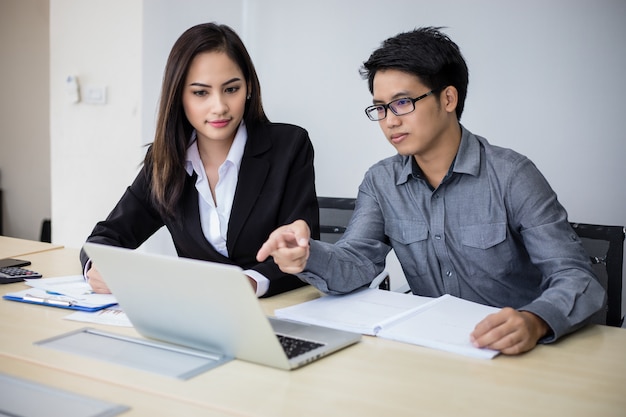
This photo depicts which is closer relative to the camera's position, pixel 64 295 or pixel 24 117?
pixel 64 295

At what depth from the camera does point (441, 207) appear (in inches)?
75.0

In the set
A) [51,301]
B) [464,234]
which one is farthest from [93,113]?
[464,234]

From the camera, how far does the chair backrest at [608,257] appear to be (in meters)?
1.92

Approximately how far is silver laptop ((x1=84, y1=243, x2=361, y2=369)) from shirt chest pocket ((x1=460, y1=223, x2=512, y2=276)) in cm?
58

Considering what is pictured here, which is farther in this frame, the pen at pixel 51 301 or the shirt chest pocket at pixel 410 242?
the shirt chest pocket at pixel 410 242

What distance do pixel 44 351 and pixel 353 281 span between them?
2.45ft

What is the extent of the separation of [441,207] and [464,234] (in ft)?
0.31

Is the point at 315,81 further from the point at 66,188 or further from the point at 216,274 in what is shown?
the point at 216,274

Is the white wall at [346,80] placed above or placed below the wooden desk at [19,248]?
above

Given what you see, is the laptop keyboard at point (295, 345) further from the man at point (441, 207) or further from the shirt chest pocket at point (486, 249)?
the shirt chest pocket at point (486, 249)

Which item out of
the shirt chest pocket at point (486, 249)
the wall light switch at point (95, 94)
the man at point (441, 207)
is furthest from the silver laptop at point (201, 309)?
the wall light switch at point (95, 94)

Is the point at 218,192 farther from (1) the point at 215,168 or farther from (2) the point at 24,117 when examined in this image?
(2) the point at 24,117

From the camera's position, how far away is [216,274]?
3.71 ft

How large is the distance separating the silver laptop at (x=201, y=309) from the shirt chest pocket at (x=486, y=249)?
58cm
